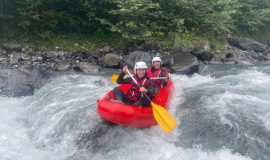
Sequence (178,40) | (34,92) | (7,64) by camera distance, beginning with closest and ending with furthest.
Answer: (34,92) → (7,64) → (178,40)

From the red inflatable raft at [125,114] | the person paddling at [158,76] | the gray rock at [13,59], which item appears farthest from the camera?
the gray rock at [13,59]

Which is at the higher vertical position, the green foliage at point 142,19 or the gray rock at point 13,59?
the green foliage at point 142,19

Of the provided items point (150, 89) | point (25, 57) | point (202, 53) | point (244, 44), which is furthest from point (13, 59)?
point (244, 44)

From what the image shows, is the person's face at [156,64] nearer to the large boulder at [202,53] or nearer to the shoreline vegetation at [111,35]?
the shoreline vegetation at [111,35]

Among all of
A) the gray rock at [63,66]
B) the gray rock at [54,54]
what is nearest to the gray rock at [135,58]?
the gray rock at [63,66]

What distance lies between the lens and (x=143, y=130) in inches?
266

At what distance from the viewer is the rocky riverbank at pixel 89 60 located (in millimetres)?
10125

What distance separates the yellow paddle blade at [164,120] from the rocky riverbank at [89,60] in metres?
4.43

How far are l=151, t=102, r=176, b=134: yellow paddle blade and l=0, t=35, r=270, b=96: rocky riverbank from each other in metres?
4.43

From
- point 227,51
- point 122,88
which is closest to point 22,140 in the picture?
point 122,88

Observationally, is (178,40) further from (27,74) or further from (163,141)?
(163,141)

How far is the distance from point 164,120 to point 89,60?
597 centimetres

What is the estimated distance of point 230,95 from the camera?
7.90 m

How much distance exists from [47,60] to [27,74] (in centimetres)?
145
